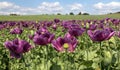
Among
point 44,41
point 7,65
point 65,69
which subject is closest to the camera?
point 65,69

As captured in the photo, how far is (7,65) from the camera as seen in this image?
783 cm

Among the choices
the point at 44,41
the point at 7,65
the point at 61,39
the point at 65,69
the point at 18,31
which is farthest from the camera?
the point at 7,65

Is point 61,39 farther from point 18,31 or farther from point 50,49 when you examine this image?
point 18,31

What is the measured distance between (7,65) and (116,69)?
5256 millimetres

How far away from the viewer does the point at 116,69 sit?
2.87 metres

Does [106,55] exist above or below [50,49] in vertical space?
above

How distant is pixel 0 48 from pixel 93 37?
4.86 meters

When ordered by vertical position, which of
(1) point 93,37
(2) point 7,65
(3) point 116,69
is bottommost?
(2) point 7,65

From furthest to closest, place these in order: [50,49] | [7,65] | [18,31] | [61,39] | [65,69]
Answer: [7,65]
[18,31]
[50,49]
[61,39]
[65,69]

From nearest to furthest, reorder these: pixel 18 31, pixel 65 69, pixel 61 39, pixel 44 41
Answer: pixel 65 69 < pixel 61 39 < pixel 44 41 < pixel 18 31

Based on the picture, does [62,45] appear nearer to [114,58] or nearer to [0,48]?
[114,58]

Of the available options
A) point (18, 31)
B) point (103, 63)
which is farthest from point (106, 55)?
point (18, 31)

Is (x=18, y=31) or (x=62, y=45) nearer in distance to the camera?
(x=62, y=45)

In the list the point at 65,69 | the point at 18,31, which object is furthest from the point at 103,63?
the point at 18,31
